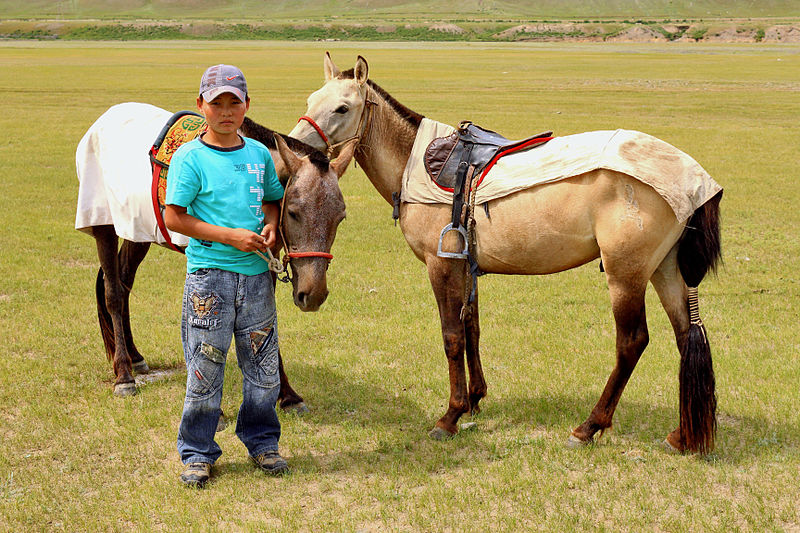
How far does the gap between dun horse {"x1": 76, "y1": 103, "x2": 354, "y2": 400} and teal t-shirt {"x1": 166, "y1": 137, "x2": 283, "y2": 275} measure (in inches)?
7.6

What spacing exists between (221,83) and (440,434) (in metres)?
2.94

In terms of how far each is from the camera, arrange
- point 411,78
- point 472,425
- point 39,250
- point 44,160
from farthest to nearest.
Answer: point 411,78, point 44,160, point 39,250, point 472,425

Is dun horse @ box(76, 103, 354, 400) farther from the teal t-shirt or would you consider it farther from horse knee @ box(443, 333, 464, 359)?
horse knee @ box(443, 333, 464, 359)

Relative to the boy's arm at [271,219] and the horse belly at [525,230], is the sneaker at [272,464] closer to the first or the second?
the boy's arm at [271,219]

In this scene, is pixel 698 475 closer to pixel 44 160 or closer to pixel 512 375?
pixel 512 375

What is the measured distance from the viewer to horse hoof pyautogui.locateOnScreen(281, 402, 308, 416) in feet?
19.4

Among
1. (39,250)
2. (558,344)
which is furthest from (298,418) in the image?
(39,250)

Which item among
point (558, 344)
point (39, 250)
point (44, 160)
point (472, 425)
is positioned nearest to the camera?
point (472, 425)

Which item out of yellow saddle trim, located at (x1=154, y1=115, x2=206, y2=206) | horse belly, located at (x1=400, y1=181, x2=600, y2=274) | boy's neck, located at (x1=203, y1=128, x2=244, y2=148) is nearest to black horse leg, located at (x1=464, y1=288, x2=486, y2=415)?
horse belly, located at (x1=400, y1=181, x2=600, y2=274)

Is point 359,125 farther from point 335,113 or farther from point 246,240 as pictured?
point 246,240

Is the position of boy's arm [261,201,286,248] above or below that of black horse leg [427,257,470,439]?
above

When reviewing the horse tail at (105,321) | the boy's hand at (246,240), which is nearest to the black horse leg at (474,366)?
the boy's hand at (246,240)

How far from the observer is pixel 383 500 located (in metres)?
4.58

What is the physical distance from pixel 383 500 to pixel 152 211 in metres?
2.90
